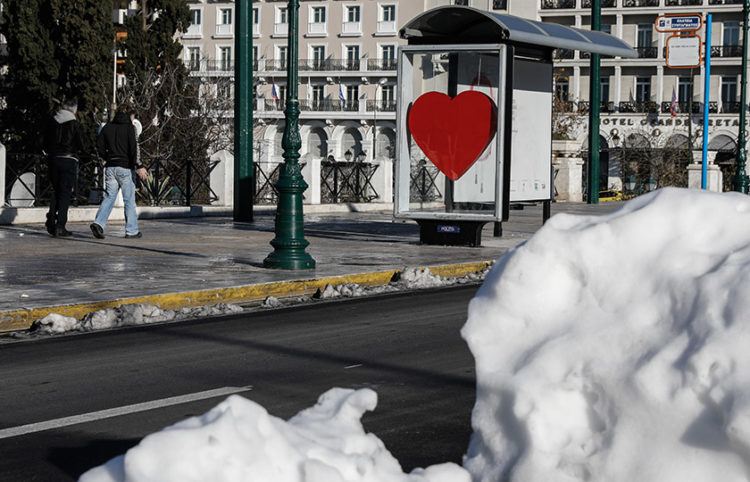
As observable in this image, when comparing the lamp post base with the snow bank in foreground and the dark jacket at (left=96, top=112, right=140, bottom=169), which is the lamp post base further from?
the snow bank in foreground

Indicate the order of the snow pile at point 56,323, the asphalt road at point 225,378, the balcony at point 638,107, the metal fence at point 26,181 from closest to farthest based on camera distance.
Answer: the asphalt road at point 225,378, the snow pile at point 56,323, the metal fence at point 26,181, the balcony at point 638,107

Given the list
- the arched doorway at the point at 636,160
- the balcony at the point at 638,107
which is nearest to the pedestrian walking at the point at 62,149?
the arched doorway at the point at 636,160

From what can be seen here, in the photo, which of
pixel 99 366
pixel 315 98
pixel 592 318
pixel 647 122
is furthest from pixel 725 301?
pixel 315 98

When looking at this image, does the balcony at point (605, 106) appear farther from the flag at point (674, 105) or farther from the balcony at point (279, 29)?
the balcony at point (279, 29)

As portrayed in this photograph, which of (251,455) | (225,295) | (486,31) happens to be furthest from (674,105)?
(251,455)

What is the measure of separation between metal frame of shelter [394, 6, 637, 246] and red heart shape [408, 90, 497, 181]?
0.20m

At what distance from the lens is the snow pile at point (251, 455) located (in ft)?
10.1

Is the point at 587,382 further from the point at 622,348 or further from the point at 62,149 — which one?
the point at 62,149

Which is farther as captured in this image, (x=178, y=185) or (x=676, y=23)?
(x=676, y=23)

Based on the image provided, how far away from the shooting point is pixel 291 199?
1348cm

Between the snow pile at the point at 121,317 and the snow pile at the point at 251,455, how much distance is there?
6.43 meters

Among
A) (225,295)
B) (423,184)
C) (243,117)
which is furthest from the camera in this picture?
(243,117)

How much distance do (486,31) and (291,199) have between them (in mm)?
4891

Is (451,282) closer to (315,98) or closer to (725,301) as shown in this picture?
(725,301)
